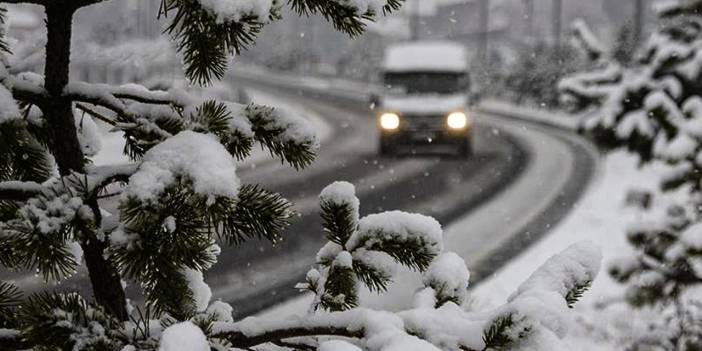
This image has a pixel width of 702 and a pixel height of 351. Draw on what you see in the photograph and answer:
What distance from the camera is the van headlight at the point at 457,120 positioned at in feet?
49.9

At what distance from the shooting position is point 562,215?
10.5 metres

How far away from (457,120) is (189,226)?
566 inches

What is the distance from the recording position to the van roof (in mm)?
15648

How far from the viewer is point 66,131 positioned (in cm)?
136

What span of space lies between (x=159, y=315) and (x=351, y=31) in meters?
0.64

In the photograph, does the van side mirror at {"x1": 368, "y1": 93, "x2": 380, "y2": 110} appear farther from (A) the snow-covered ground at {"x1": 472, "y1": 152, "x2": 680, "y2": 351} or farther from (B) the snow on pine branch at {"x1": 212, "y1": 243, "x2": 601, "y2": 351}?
(B) the snow on pine branch at {"x1": 212, "y1": 243, "x2": 601, "y2": 351}

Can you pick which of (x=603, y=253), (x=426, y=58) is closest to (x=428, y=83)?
(x=426, y=58)

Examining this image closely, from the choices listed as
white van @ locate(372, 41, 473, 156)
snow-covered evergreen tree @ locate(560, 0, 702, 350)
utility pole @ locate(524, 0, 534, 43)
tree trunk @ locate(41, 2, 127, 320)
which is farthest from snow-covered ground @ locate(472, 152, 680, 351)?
utility pole @ locate(524, 0, 534, 43)

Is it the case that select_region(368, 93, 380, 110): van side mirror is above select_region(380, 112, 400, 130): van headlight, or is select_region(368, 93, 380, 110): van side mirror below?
above

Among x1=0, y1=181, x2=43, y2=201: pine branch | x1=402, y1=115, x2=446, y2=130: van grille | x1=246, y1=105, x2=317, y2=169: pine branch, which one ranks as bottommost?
x1=402, y1=115, x2=446, y2=130: van grille

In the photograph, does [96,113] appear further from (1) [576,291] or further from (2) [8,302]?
(1) [576,291]

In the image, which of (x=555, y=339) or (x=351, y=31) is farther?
(x=351, y=31)

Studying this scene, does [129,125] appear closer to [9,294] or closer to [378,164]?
[9,294]

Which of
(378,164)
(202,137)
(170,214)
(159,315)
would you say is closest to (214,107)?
(202,137)
